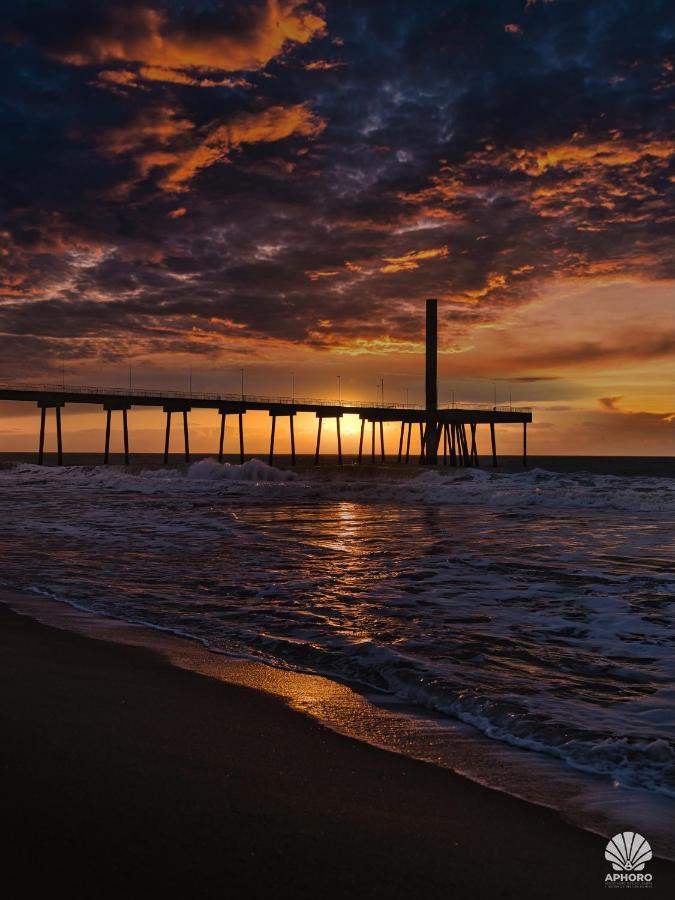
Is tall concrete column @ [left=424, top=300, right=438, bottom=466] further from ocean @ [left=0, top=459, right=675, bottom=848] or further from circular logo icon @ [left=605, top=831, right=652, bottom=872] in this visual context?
circular logo icon @ [left=605, top=831, right=652, bottom=872]

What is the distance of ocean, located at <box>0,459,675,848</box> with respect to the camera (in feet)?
11.3

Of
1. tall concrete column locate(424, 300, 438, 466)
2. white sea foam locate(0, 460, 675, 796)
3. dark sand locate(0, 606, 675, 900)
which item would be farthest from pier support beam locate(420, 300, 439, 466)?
dark sand locate(0, 606, 675, 900)

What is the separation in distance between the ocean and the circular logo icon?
0.43 ft

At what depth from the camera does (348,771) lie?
278 cm

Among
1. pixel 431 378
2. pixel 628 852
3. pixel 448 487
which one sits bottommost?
→ pixel 448 487

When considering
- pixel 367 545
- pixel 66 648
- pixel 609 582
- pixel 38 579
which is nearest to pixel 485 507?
pixel 367 545

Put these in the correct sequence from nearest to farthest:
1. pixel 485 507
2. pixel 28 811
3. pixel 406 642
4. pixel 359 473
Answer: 1. pixel 28 811
2. pixel 406 642
3. pixel 485 507
4. pixel 359 473

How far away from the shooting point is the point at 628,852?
7.70 ft

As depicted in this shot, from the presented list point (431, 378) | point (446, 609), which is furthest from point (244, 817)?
point (431, 378)

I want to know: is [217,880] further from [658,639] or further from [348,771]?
[658,639]

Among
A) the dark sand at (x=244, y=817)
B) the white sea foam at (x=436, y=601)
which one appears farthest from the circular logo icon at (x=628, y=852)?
the white sea foam at (x=436, y=601)

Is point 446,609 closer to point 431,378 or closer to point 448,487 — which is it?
point 448,487

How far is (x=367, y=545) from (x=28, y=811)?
374 inches

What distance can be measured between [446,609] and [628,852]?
4115mm
